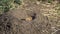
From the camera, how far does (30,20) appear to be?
445cm

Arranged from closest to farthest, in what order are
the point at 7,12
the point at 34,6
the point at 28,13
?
1. the point at 7,12
2. the point at 28,13
3. the point at 34,6

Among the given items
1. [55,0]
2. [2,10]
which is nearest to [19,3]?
[2,10]

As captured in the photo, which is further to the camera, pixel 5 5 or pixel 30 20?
pixel 5 5

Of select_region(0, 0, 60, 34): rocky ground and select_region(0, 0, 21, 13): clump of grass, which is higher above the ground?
select_region(0, 0, 21, 13): clump of grass

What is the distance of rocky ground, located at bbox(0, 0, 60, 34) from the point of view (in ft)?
13.3

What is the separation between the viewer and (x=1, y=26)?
13.2ft

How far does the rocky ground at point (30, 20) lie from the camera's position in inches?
159

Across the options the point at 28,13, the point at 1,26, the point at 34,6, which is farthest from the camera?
the point at 34,6

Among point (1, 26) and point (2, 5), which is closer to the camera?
point (1, 26)

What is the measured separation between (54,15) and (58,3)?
0.78 metres

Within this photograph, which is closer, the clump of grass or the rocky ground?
the rocky ground

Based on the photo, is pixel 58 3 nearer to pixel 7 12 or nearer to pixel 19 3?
pixel 19 3

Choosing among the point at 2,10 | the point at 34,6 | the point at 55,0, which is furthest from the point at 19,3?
the point at 55,0

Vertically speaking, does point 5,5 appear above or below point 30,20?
above
